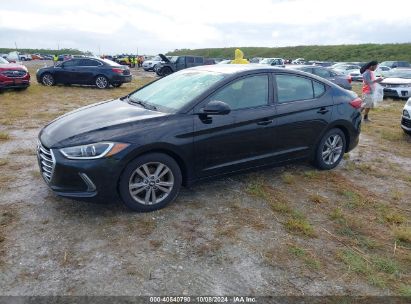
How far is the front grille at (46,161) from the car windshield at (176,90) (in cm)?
132

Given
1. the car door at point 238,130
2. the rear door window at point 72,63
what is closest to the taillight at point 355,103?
the car door at point 238,130

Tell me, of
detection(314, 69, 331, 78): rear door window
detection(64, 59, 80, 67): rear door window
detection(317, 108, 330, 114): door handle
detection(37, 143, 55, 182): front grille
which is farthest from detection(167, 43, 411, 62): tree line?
detection(37, 143, 55, 182): front grille

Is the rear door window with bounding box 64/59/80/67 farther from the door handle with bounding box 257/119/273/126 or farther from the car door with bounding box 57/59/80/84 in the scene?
the door handle with bounding box 257/119/273/126

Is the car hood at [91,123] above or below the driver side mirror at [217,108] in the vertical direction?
below

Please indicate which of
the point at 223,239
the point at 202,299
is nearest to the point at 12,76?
the point at 223,239

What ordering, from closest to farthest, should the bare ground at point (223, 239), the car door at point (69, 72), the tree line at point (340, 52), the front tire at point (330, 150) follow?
the bare ground at point (223, 239) < the front tire at point (330, 150) < the car door at point (69, 72) < the tree line at point (340, 52)

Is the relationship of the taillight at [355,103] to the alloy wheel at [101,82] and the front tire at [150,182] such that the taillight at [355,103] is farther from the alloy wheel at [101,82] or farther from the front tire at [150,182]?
the alloy wheel at [101,82]

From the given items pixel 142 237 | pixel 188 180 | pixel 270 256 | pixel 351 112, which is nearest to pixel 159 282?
pixel 142 237

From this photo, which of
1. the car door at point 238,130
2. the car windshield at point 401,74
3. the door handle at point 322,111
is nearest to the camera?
the car door at point 238,130

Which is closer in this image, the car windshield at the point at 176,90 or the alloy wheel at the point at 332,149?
the car windshield at the point at 176,90

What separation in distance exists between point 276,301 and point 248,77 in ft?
9.11

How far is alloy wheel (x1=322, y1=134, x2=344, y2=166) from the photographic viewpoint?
18.4 ft

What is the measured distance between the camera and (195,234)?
147 inches

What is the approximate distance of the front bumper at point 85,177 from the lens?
144 inches
